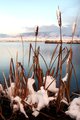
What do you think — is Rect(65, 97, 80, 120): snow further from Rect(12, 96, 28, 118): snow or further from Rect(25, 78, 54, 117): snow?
Result: Rect(12, 96, 28, 118): snow

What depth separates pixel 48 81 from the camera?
6.13 ft

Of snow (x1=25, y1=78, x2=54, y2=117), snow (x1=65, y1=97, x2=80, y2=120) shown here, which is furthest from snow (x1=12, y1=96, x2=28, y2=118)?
snow (x1=65, y1=97, x2=80, y2=120)

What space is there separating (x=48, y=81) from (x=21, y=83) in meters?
0.17

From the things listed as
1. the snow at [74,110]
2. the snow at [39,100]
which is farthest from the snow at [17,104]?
the snow at [74,110]

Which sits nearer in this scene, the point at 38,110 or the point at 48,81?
the point at 38,110

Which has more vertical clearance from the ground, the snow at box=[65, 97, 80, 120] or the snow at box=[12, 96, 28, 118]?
the snow at box=[12, 96, 28, 118]

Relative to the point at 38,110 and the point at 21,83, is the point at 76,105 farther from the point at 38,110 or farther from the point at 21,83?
the point at 21,83

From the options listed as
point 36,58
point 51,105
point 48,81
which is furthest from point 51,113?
point 36,58

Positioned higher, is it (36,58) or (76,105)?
(36,58)

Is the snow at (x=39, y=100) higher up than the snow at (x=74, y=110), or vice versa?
the snow at (x=39, y=100)

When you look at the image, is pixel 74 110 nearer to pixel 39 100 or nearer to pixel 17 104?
pixel 39 100

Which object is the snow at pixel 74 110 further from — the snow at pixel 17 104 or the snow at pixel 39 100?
the snow at pixel 17 104

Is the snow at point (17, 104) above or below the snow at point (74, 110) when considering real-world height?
above

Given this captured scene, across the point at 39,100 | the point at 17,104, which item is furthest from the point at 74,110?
the point at 17,104
